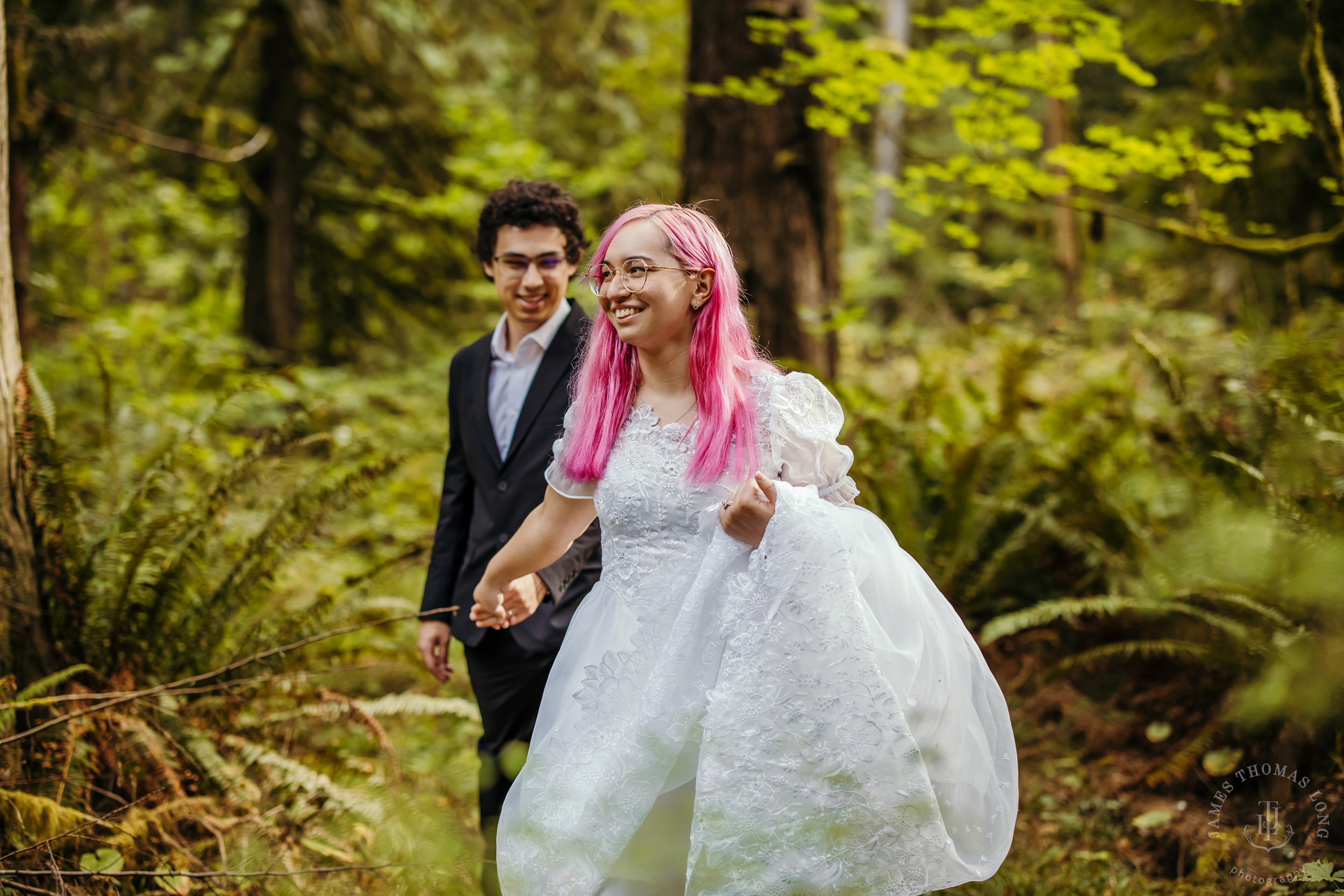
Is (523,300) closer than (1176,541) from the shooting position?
Yes

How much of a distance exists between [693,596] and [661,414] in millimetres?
447

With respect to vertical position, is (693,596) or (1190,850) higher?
(693,596)

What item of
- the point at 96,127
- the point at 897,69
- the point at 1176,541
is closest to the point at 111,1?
the point at 96,127

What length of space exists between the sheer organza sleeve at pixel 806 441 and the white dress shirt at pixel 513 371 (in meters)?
0.97

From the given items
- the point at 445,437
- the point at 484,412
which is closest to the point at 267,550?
the point at 484,412

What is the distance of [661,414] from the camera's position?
2039mm

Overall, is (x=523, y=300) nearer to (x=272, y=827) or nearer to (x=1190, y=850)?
(x=272, y=827)

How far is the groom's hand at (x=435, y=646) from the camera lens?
9.01 feet

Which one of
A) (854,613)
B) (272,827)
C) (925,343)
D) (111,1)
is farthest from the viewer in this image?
(925,343)

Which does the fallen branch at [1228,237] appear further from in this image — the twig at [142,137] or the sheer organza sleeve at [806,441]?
the twig at [142,137]

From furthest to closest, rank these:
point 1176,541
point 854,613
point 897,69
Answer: point 897,69 < point 1176,541 < point 854,613

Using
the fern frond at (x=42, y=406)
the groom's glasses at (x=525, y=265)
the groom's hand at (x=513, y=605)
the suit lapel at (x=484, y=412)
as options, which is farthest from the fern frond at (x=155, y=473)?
the groom's hand at (x=513, y=605)

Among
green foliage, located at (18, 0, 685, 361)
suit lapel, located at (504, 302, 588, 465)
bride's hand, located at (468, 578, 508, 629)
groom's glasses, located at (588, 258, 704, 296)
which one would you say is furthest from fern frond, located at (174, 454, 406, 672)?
green foliage, located at (18, 0, 685, 361)

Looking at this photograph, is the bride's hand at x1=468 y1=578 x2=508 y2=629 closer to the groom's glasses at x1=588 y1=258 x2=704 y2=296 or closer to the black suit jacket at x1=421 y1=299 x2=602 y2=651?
the black suit jacket at x1=421 y1=299 x2=602 y2=651
